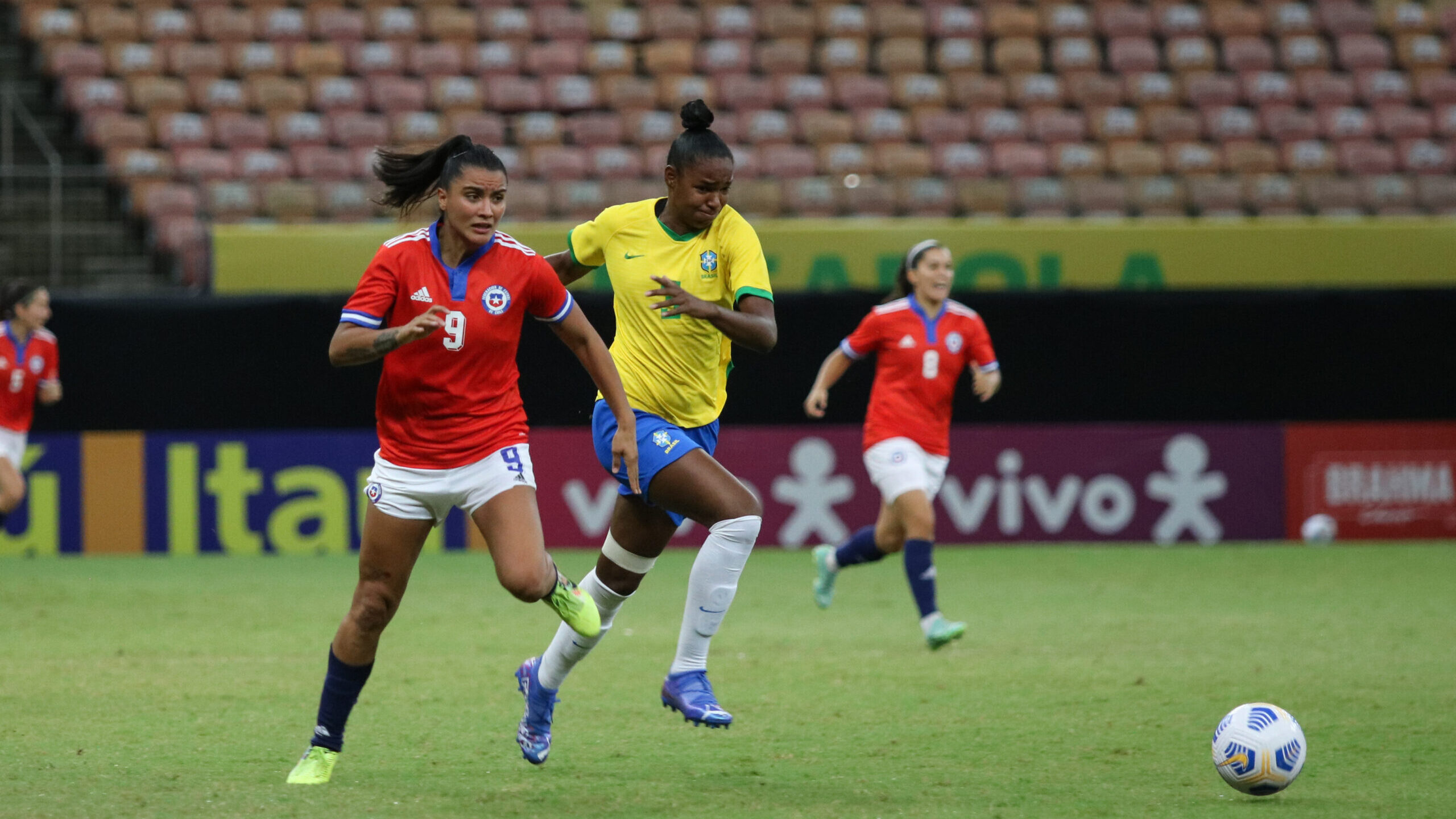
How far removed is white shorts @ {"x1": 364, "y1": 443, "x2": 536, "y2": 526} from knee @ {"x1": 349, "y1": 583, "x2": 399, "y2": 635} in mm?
247

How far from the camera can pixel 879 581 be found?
12.8 meters

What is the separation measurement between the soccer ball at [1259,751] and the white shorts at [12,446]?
950 cm

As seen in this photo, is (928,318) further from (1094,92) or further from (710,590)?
(1094,92)

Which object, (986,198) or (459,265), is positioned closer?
(459,265)

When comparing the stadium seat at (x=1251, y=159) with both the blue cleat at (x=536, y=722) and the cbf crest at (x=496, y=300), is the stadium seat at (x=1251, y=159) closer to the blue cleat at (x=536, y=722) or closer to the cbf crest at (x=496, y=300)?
the blue cleat at (x=536, y=722)

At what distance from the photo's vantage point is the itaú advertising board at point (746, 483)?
13953mm

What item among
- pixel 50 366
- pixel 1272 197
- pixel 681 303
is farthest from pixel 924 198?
pixel 681 303

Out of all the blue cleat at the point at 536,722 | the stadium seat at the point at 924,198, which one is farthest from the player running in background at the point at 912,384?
the stadium seat at the point at 924,198

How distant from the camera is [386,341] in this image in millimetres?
4969

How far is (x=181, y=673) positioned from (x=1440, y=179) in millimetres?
13119

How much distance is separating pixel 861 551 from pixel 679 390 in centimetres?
420

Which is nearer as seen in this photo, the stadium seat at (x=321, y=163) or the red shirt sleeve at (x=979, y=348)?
the red shirt sleeve at (x=979, y=348)

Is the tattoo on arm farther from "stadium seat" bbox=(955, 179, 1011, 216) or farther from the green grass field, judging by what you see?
"stadium seat" bbox=(955, 179, 1011, 216)

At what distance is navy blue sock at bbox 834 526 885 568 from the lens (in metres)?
10.0
